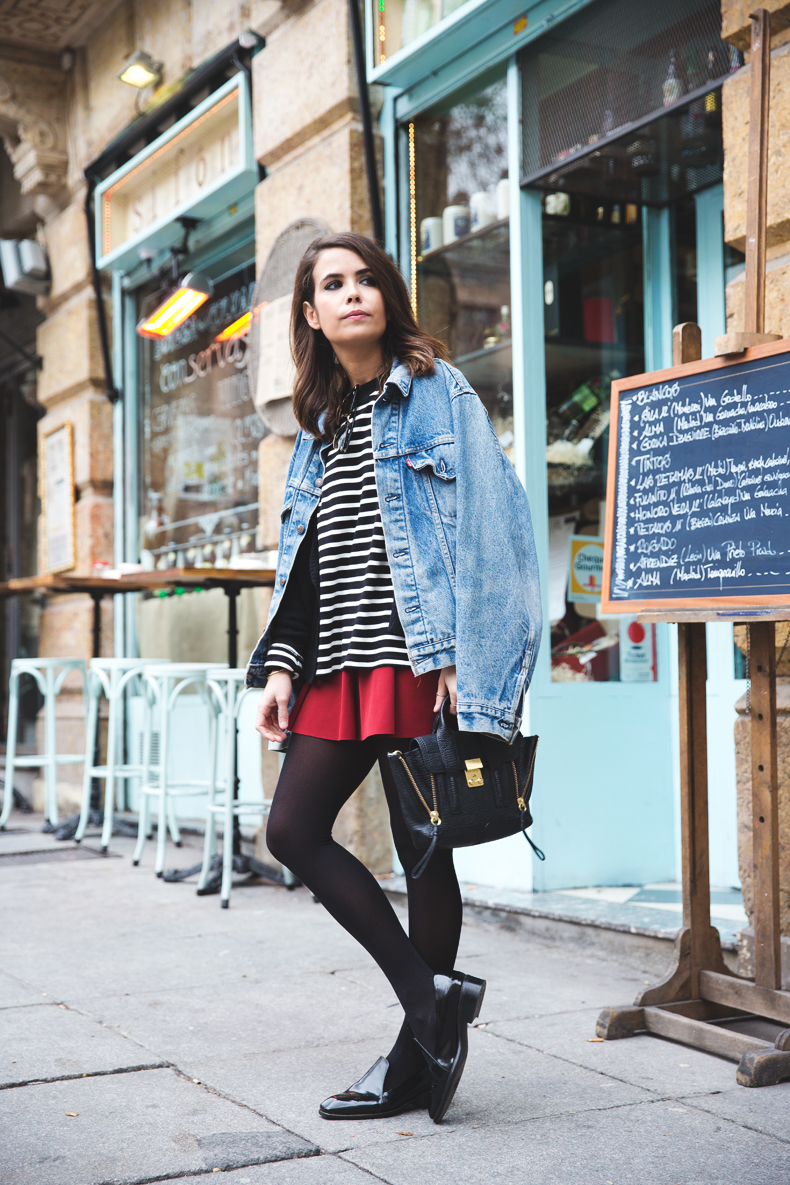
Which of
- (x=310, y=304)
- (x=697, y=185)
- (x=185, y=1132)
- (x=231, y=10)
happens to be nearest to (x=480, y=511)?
(x=310, y=304)

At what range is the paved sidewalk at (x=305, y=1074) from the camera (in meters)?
2.15

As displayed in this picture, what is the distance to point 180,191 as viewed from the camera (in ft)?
21.2

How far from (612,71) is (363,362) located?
2.08 metres

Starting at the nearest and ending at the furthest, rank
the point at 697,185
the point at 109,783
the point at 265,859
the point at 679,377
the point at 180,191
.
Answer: the point at 679,377 < the point at 697,185 < the point at 265,859 < the point at 109,783 < the point at 180,191

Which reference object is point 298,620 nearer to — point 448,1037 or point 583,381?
point 448,1037

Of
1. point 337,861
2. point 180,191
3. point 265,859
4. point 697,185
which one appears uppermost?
point 180,191

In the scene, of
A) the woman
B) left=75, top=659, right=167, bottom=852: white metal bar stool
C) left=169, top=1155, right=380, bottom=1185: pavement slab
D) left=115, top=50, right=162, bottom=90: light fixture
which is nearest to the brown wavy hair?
the woman

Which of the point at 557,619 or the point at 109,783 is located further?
the point at 109,783

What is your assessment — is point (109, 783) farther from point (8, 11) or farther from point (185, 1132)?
point (8, 11)

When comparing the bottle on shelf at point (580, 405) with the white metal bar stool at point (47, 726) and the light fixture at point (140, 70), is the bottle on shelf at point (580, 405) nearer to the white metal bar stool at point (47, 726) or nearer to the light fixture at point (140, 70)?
the white metal bar stool at point (47, 726)

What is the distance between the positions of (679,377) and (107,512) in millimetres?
5184

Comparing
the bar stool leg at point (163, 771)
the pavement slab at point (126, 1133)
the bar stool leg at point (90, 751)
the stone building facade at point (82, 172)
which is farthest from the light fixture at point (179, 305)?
the pavement slab at point (126, 1133)

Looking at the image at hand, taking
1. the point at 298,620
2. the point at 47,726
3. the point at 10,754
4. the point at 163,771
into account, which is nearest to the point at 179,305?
the point at 47,726

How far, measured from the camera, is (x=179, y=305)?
6582mm
